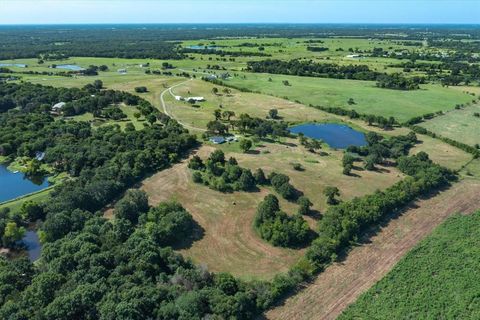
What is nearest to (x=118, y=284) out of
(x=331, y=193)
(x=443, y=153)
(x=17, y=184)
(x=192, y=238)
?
(x=192, y=238)

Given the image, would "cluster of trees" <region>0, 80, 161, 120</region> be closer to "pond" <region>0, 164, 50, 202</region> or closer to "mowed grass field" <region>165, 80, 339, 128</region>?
"mowed grass field" <region>165, 80, 339, 128</region>

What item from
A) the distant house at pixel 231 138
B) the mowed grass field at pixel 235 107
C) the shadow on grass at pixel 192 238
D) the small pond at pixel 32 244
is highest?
the mowed grass field at pixel 235 107

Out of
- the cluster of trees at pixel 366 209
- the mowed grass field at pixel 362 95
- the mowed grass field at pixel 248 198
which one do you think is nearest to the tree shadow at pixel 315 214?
the mowed grass field at pixel 248 198

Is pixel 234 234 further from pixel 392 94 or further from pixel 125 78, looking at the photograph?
pixel 125 78

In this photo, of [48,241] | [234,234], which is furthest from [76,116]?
[234,234]

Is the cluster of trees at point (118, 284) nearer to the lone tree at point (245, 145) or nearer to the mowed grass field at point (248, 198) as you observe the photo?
the mowed grass field at point (248, 198)

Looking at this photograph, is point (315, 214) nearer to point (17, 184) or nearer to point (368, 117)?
point (368, 117)
